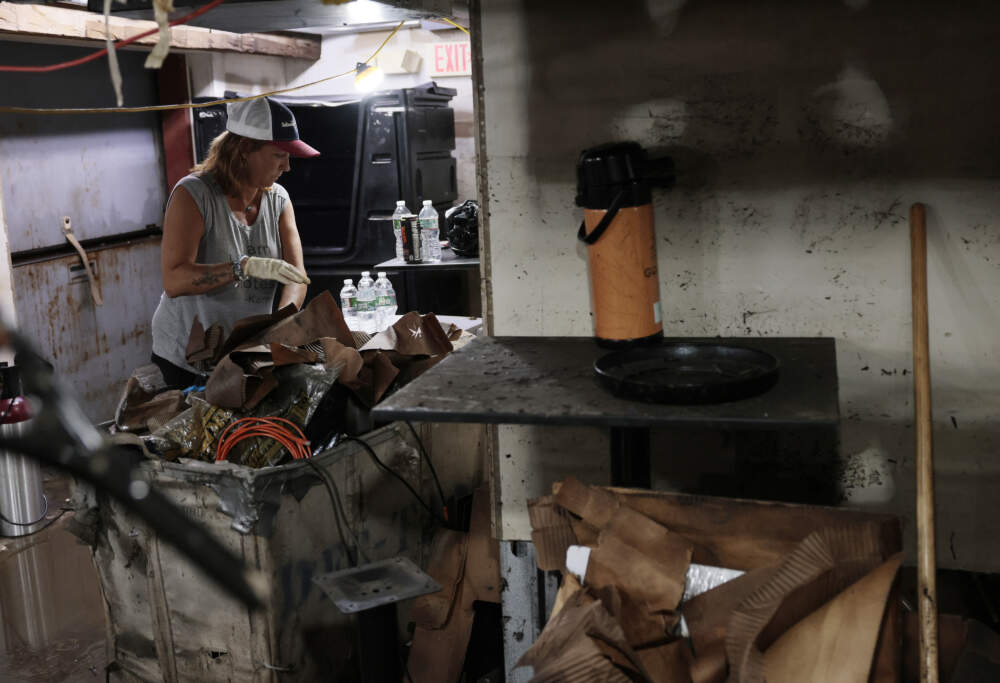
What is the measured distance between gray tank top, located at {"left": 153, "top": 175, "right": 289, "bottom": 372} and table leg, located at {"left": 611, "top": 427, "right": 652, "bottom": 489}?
72.1 inches

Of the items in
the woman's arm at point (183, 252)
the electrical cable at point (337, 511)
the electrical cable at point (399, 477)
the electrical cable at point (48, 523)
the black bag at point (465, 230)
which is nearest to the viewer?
the electrical cable at point (337, 511)

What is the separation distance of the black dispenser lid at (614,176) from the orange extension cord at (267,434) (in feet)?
3.57

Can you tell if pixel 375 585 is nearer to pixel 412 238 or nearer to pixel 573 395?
pixel 573 395

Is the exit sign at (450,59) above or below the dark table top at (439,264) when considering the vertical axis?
above

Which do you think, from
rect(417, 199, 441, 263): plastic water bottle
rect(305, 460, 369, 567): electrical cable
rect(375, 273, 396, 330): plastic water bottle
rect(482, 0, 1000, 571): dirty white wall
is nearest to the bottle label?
rect(417, 199, 441, 263): plastic water bottle

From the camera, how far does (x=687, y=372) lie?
1.53 m

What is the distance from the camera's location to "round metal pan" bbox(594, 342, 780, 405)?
4.41ft

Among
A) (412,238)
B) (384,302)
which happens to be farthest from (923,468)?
(412,238)

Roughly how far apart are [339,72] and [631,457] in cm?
499

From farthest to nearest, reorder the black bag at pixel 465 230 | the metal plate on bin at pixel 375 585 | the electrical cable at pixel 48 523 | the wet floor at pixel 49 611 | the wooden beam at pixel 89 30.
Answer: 1. the black bag at pixel 465 230
2. the electrical cable at pixel 48 523
3. the wooden beam at pixel 89 30
4. the wet floor at pixel 49 611
5. the metal plate on bin at pixel 375 585

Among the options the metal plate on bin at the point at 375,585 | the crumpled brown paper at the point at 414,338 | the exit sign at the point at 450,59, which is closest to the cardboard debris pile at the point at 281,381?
the crumpled brown paper at the point at 414,338

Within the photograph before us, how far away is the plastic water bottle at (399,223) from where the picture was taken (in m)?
4.68

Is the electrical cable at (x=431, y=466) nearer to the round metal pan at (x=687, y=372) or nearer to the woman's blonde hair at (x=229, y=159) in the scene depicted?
the woman's blonde hair at (x=229, y=159)

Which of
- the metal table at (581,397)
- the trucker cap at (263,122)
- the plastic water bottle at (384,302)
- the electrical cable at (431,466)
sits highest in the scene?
the trucker cap at (263,122)
